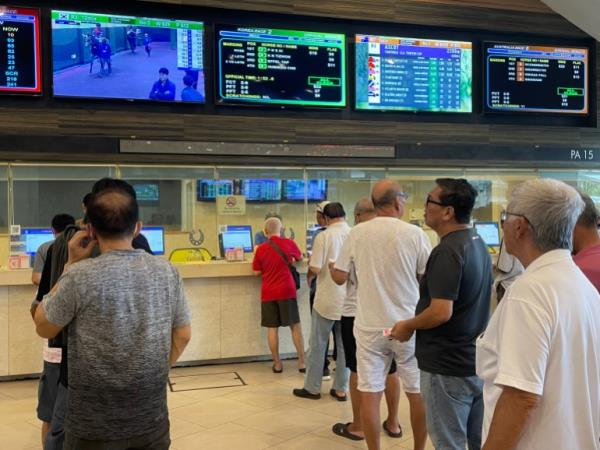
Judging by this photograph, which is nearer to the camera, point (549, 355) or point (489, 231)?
point (549, 355)

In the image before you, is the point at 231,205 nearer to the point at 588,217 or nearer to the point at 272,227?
the point at 272,227

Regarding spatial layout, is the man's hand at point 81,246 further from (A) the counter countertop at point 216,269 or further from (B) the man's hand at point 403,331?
(A) the counter countertop at point 216,269

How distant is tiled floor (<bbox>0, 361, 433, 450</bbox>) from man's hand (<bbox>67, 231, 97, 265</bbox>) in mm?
2009

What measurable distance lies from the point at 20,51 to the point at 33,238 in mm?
1776

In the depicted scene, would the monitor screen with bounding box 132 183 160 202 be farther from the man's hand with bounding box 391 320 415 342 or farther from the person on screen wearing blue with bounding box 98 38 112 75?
the man's hand with bounding box 391 320 415 342

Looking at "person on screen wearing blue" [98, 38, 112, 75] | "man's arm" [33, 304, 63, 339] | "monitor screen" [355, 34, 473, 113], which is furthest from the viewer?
"monitor screen" [355, 34, 473, 113]

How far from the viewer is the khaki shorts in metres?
3.28

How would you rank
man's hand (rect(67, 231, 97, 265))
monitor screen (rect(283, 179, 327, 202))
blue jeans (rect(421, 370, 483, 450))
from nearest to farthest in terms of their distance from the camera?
1. man's hand (rect(67, 231, 97, 265))
2. blue jeans (rect(421, 370, 483, 450))
3. monitor screen (rect(283, 179, 327, 202))

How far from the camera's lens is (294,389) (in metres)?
5.06

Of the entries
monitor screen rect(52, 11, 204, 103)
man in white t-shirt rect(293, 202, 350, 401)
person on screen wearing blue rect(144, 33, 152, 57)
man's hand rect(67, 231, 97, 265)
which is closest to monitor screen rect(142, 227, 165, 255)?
monitor screen rect(52, 11, 204, 103)

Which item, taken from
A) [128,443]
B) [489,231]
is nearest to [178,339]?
[128,443]

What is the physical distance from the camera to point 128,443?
1944 millimetres

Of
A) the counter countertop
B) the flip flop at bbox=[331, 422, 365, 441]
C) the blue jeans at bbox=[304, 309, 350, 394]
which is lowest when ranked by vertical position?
the flip flop at bbox=[331, 422, 365, 441]

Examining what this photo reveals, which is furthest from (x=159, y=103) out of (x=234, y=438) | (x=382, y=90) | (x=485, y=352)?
(x=485, y=352)
